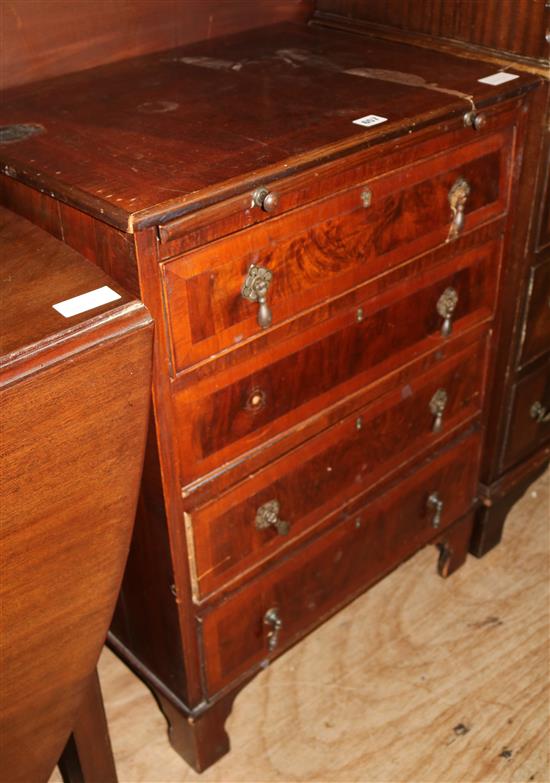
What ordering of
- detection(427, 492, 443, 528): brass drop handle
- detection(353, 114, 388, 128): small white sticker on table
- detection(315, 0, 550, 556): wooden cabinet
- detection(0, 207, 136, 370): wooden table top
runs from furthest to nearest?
detection(427, 492, 443, 528): brass drop handle < detection(315, 0, 550, 556): wooden cabinet < detection(353, 114, 388, 128): small white sticker on table < detection(0, 207, 136, 370): wooden table top

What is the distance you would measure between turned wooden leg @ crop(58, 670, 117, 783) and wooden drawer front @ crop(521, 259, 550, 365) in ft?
3.33

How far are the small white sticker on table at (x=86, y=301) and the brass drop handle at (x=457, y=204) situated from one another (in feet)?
2.16

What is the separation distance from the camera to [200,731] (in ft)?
5.27

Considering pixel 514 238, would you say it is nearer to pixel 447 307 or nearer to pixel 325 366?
pixel 447 307

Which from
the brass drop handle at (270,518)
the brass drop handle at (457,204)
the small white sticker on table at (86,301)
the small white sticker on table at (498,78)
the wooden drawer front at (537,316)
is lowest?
the brass drop handle at (270,518)

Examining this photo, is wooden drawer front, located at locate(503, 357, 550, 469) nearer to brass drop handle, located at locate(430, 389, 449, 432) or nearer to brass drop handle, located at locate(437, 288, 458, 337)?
brass drop handle, located at locate(430, 389, 449, 432)

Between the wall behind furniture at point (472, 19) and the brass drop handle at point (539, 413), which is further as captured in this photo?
the brass drop handle at point (539, 413)

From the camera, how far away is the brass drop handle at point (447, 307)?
1.57 m

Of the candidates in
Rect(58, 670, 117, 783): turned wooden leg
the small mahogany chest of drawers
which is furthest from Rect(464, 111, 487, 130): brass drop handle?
Rect(58, 670, 117, 783): turned wooden leg

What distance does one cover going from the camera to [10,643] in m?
1.08

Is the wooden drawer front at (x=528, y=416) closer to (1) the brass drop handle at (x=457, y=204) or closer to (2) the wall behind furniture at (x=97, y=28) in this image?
(1) the brass drop handle at (x=457, y=204)

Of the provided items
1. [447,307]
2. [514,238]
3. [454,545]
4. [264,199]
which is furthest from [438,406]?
[264,199]

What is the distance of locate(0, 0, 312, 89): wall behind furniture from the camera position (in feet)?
4.90

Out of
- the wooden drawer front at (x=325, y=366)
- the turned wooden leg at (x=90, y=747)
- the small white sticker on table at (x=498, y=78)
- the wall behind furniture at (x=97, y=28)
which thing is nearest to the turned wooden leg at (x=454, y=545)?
the wooden drawer front at (x=325, y=366)
